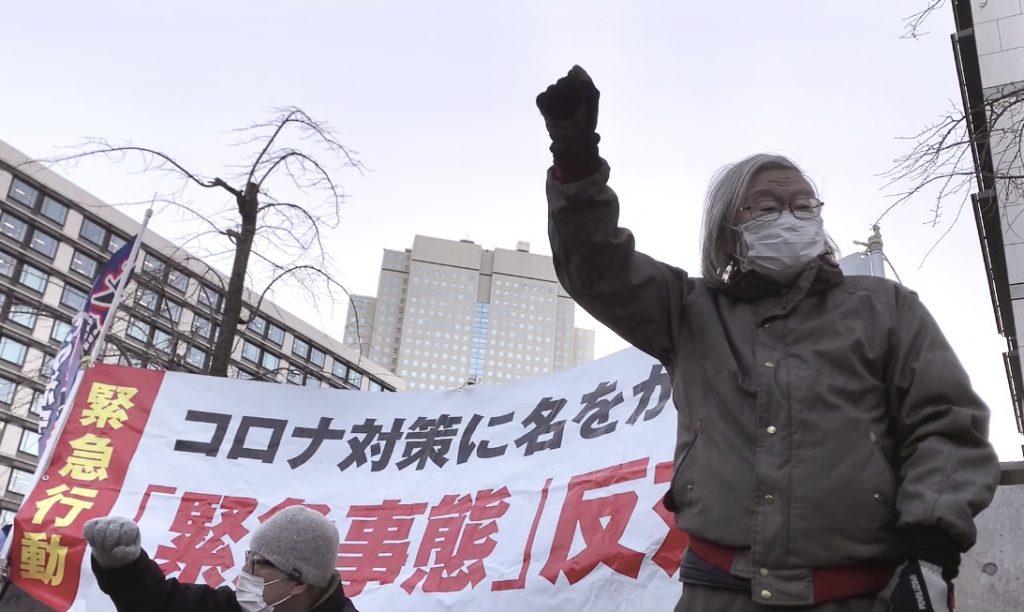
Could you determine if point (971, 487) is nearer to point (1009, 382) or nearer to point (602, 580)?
point (602, 580)

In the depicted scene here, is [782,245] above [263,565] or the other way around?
above

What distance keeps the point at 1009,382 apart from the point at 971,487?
15.3 meters

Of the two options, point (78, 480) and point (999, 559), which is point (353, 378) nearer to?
point (78, 480)

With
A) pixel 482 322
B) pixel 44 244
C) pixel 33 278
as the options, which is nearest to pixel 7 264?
pixel 33 278

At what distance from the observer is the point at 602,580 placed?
3.21 meters

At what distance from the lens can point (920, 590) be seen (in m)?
1.37

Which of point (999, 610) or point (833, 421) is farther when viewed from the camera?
point (999, 610)

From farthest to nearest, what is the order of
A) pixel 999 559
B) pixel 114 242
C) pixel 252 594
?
pixel 114 242
pixel 252 594
pixel 999 559

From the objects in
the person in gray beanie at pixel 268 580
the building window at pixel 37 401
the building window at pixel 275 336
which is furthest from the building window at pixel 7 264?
the person in gray beanie at pixel 268 580

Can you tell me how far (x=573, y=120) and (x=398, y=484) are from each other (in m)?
2.79

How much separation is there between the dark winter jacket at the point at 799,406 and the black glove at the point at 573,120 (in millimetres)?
43

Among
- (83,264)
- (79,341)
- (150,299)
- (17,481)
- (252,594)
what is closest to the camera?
(252,594)

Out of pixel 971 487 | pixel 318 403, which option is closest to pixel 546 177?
pixel 971 487

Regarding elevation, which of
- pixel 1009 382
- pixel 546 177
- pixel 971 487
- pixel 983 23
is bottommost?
pixel 971 487
